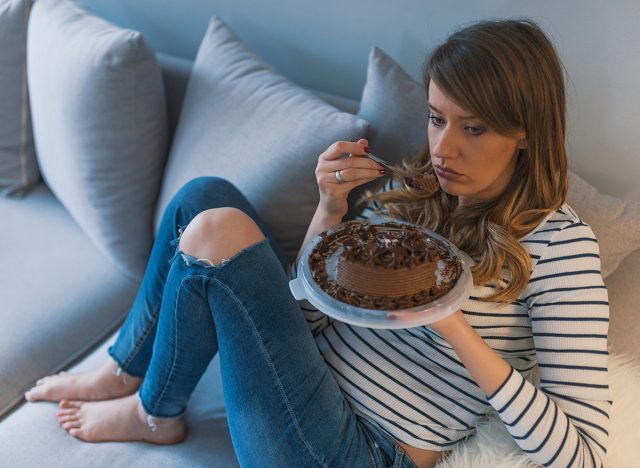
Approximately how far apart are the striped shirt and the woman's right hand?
244mm

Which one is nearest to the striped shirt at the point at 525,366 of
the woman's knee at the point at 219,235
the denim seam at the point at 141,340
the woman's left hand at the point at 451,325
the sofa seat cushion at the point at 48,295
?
the woman's left hand at the point at 451,325

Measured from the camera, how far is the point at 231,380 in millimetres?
1227

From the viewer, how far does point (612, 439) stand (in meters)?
1.16

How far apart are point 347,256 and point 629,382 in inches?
22.5

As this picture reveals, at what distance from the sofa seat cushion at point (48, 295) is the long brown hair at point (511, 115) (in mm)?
953

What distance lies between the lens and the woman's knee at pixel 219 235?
47.9 inches

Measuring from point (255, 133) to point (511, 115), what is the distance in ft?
2.32

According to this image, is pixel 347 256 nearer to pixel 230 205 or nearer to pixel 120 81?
pixel 230 205

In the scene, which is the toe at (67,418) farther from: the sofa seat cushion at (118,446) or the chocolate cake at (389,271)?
the chocolate cake at (389,271)

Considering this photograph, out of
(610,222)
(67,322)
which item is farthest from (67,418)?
(610,222)

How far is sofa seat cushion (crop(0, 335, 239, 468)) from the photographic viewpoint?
1368 mm

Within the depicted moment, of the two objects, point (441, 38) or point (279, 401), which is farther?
point (441, 38)

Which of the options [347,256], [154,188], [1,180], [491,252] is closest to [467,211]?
[491,252]

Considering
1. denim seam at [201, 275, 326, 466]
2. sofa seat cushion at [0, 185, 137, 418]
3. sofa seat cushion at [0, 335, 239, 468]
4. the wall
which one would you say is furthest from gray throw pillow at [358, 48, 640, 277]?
sofa seat cushion at [0, 185, 137, 418]
